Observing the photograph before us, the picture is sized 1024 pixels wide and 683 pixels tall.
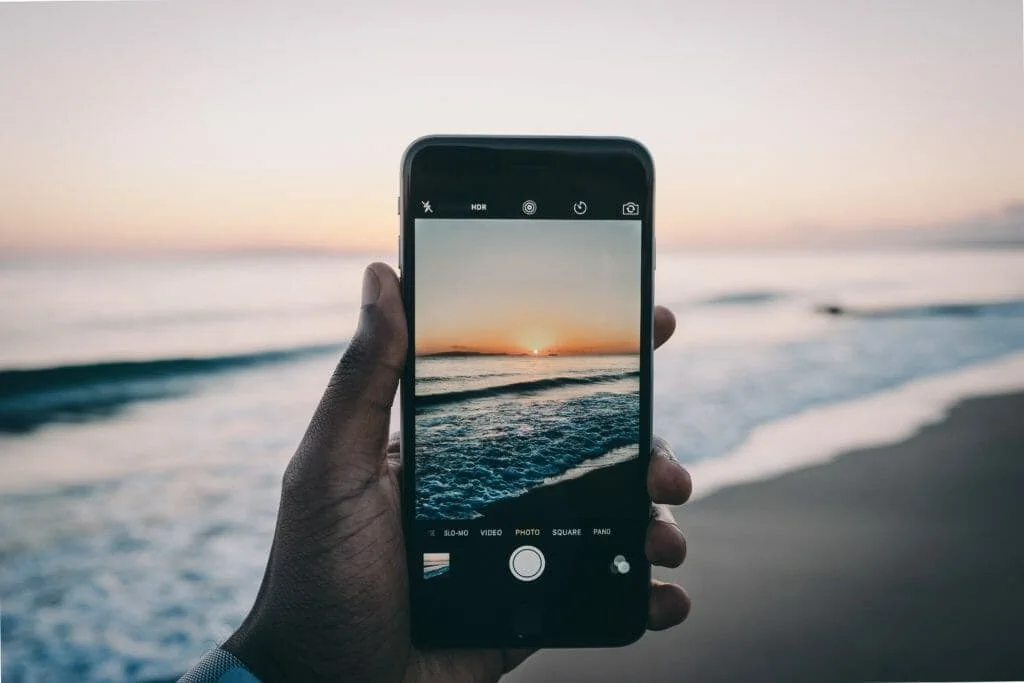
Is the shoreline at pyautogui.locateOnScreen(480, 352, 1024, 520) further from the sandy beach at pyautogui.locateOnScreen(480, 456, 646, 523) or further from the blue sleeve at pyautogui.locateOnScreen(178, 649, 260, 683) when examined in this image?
the blue sleeve at pyautogui.locateOnScreen(178, 649, 260, 683)

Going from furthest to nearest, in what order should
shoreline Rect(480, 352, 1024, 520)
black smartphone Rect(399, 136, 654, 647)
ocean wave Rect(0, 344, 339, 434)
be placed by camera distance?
ocean wave Rect(0, 344, 339, 434)
shoreline Rect(480, 352, 1024, 520)
black smartphone Rect(399, 136, 654, 647)

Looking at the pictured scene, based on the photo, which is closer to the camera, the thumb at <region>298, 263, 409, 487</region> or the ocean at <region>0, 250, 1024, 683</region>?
the thumb at <region>298, 263, 409, 487</region>

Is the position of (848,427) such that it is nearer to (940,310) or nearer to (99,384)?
(940,310)

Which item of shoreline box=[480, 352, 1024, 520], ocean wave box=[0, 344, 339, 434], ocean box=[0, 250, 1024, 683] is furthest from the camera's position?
ocean wave box=[0, 344, 339, 434]

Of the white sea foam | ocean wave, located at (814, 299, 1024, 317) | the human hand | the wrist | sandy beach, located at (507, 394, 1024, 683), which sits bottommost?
sandy beach, located at (507, 394, 1024, 683)

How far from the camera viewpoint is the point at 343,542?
1.29 metres

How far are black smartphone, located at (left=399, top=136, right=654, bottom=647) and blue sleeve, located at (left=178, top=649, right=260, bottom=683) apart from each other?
27cm

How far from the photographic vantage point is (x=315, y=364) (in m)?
5.81

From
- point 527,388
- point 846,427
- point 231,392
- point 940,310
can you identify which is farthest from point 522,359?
point 940,310

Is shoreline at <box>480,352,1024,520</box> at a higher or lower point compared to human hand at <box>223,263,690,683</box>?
lower

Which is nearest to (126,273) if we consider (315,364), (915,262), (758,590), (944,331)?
(315,364)

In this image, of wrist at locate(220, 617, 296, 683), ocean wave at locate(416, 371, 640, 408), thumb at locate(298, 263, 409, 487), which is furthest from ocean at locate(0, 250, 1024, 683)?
wrist at locate(220, 617, 296, 683)

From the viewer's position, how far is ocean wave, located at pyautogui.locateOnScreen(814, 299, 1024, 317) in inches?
273

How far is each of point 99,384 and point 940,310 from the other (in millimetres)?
6686
